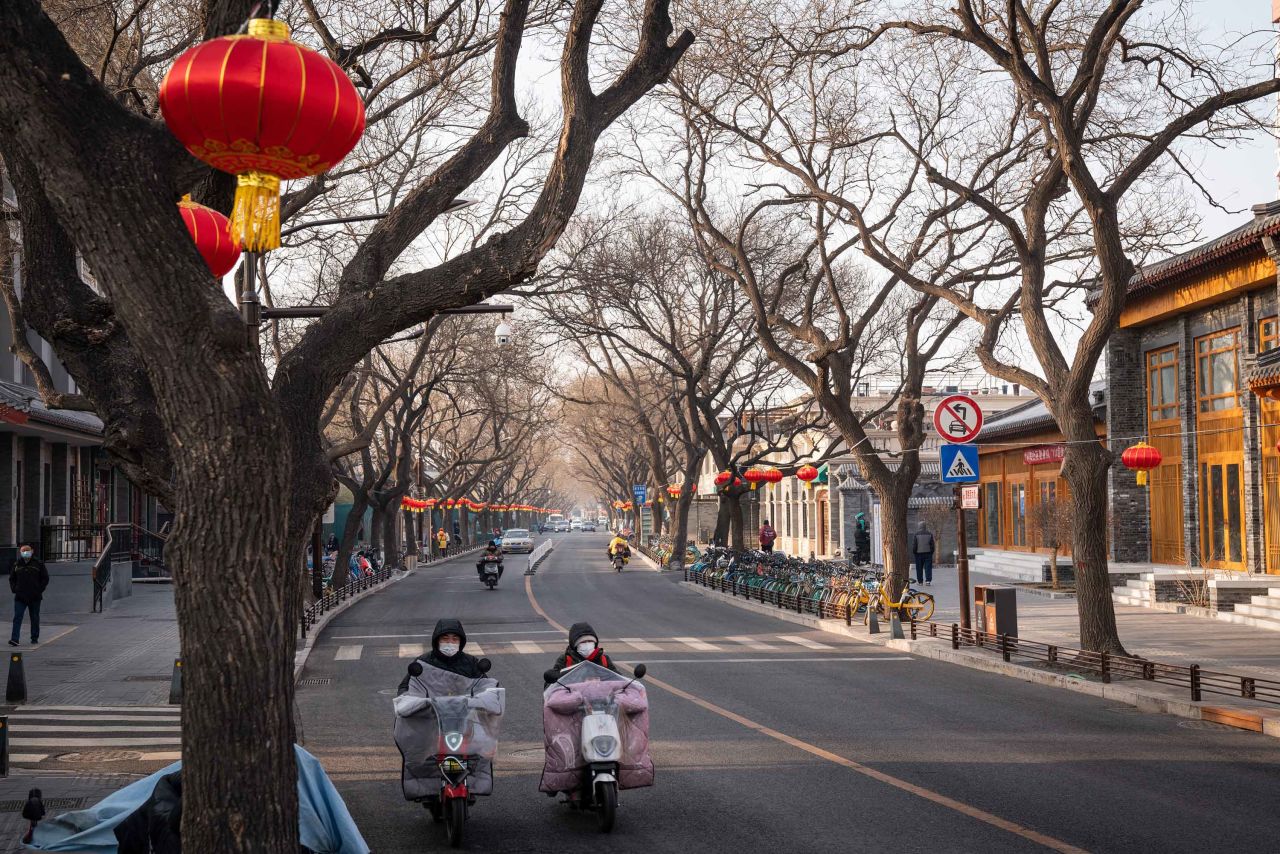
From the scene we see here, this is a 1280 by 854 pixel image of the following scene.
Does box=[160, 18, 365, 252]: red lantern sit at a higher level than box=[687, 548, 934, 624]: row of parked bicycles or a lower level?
higher

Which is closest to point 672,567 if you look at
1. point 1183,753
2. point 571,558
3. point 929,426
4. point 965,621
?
point 571,558

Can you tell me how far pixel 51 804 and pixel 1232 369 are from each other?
27.1m

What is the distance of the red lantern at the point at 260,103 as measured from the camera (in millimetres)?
5328

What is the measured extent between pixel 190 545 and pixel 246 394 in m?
0.70

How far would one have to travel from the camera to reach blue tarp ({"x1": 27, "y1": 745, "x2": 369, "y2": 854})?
658cm

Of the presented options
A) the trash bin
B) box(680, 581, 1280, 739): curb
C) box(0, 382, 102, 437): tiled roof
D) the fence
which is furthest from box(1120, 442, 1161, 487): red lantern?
box(0, 382, 102, 437): tiled roof

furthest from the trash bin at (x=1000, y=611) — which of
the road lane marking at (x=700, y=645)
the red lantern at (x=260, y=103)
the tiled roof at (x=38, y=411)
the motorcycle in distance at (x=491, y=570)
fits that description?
the motorcycle in distance at (x=491, y=570)

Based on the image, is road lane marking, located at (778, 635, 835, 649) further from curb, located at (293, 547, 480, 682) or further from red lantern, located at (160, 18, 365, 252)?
red lantern, located at (160, 18, 365, 252)

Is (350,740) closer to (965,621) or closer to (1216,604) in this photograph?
(965,621)

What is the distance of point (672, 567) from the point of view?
4928 cm

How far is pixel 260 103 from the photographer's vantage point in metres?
5.38

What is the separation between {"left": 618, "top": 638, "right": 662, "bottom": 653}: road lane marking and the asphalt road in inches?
41.2

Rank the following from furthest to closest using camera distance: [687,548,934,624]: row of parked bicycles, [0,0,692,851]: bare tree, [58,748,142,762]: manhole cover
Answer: [687,548,934,624]: row of parked bicycles → [58,748,142,762]: manhole cover → [0,0,692,851]: bare tree

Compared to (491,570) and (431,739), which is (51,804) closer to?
(431,739)
